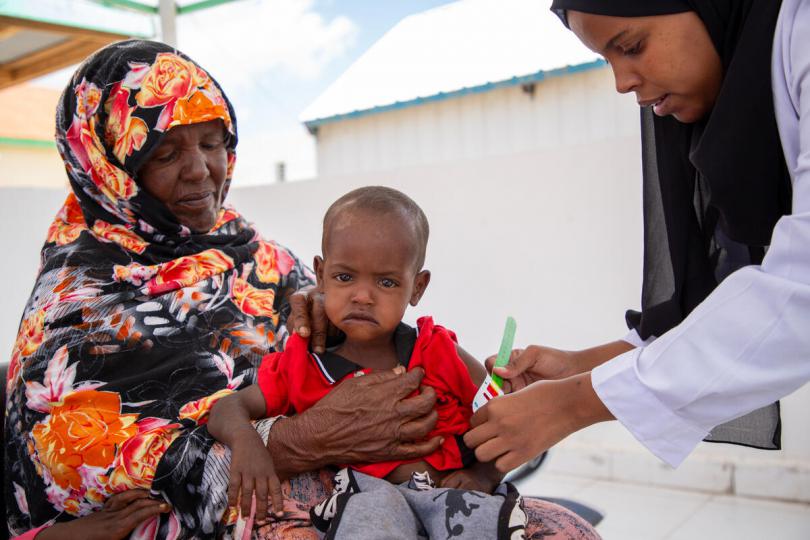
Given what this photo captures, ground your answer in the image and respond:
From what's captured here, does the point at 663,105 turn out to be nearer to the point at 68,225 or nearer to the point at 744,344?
the point at 744,344

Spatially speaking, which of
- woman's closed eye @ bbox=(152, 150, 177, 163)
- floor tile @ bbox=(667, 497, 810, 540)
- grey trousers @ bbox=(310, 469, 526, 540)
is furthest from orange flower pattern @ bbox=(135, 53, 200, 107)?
floor tile @ bbox=(667, 497, 810, 540)

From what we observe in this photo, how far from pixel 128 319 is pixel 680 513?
3.27 m

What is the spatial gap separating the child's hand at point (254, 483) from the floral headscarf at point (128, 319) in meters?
0.23

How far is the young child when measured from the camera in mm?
1846

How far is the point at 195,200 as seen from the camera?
7.99ft

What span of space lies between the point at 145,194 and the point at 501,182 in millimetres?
2958

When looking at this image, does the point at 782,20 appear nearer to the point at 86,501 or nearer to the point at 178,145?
the point at 178,145

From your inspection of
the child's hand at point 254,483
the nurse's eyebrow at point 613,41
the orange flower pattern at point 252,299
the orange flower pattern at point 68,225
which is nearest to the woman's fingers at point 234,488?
the child's hand at point 254,483

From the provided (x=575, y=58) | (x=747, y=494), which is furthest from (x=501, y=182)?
(x=575, y=58)

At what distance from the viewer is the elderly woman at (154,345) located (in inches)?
73.5

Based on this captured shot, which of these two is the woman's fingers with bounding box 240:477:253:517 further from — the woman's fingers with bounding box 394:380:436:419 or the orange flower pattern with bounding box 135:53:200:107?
the orange flower pattern with bounding box 135:53:200:107

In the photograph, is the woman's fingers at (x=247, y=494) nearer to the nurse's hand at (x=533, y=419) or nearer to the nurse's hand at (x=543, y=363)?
the nurse's hand at (x=533, y=419)

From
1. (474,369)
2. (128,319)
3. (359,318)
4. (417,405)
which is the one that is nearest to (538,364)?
(474,369)

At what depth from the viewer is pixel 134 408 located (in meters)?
2.12
